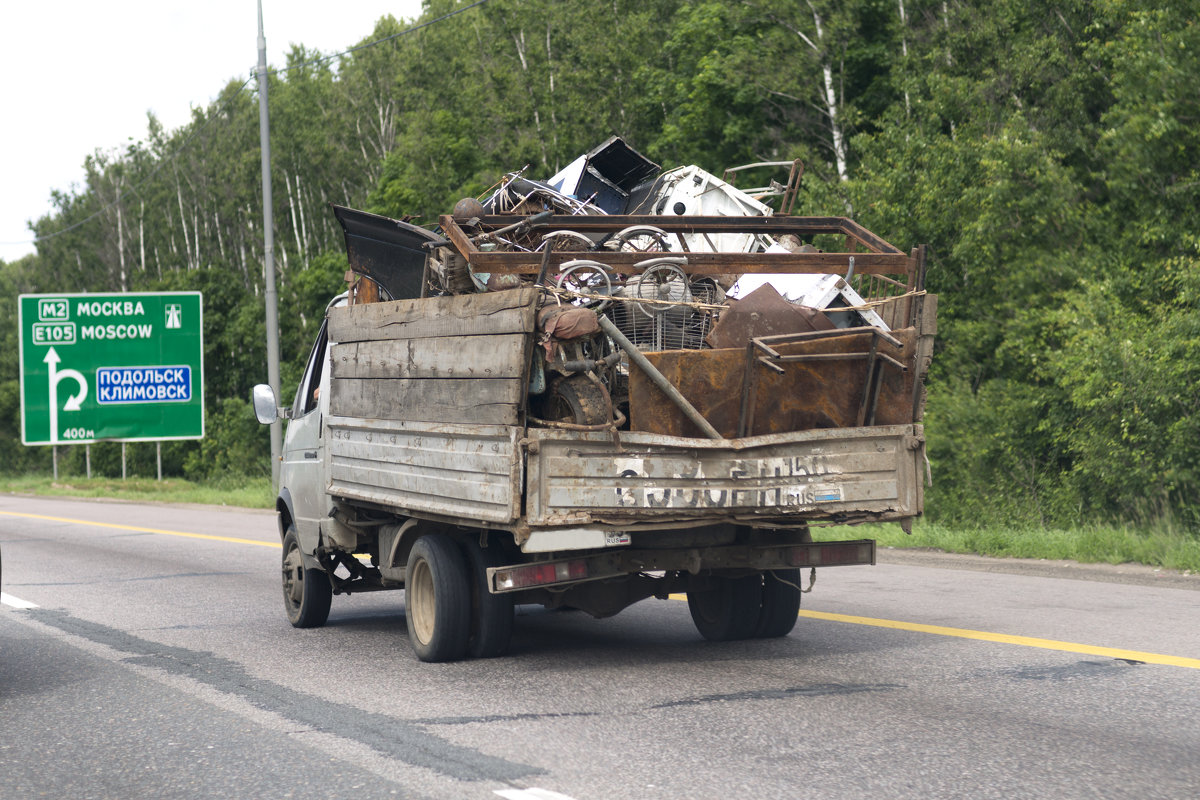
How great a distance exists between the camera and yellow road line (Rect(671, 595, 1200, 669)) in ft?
24.5

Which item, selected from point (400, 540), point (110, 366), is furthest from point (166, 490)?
point (400, 540)

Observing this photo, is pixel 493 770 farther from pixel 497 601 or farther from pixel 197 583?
pixel 197 583

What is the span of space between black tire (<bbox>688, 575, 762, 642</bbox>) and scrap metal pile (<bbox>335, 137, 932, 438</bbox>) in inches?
66.2

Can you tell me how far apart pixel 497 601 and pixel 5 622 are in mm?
5189

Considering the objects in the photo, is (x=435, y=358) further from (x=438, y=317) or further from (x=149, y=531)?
(x=149, y=531)

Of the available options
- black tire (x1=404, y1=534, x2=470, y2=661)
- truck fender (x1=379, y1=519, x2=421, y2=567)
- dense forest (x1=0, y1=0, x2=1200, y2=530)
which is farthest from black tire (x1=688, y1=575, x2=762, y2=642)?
dense forest (x1=0, y1=0, x2=1200, y2=530)

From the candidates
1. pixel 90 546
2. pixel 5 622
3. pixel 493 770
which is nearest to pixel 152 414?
pixel 90 546

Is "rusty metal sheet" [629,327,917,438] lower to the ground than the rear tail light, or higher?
higher

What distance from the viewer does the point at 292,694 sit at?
7.29 meters

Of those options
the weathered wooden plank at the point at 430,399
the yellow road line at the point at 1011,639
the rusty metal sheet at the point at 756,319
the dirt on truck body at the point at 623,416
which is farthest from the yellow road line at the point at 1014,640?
the weathered wooden plank at the point at 430,399

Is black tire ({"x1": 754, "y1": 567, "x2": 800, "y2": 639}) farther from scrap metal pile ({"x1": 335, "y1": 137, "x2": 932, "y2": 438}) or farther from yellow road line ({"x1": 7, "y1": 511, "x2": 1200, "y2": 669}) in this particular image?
scrap metal pile ({"x1": 335, "y1": 137, "x2": 932, "y2": 438})

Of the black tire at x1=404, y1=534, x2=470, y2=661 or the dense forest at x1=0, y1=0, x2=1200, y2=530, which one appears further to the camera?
the dense forest at x1=0, y1=0, x2=1200, y2=530

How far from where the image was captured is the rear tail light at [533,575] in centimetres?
719

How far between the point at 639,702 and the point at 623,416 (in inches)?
57.8
